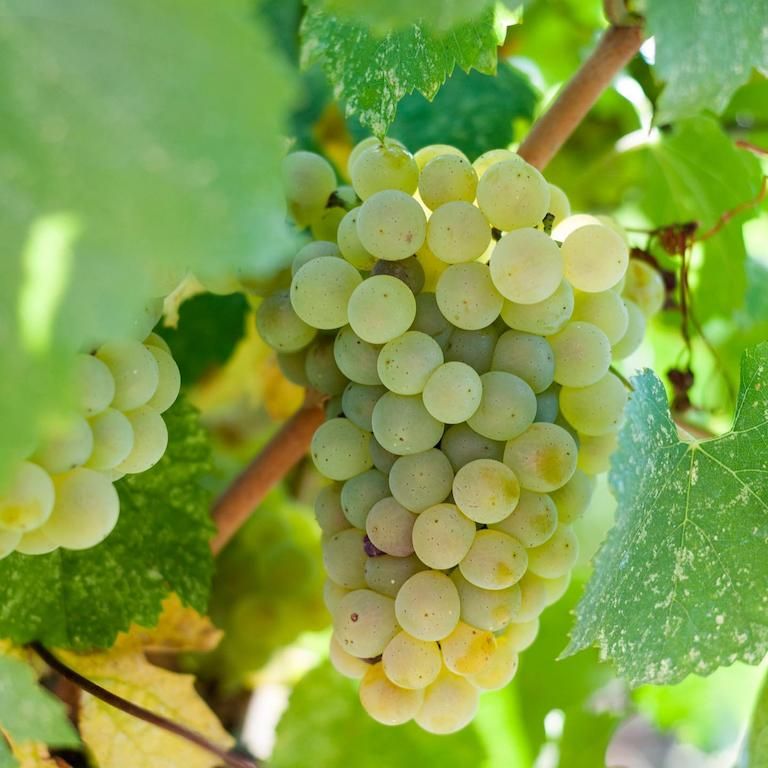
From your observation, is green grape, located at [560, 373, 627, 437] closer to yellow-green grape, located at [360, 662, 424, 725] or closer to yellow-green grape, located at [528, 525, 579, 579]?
yellow-green grape, located at [528, 525, 579, 579]

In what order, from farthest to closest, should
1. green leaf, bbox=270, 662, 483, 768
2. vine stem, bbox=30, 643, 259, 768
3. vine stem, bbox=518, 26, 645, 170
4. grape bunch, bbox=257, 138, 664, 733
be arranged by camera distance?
green leaf, bbox=270, 662, 483, 768
vine stem, bbox=518, 26, 645, 170
vine stem, bbox=30, 643, 259, 768
grape bunch, bbox=257, 138, 664, 733

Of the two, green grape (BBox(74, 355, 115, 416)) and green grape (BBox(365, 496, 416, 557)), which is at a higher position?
green grape (BBox(74, 355, 115, 416))

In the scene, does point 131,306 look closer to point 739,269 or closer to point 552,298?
point 552,298

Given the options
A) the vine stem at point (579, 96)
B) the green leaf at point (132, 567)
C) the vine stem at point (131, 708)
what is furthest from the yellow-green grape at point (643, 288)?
the vine stem at point (131, 708)

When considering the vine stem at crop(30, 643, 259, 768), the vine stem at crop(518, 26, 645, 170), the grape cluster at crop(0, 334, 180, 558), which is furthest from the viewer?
Answer: the vine stem at crop(518, 26, 645, 170)

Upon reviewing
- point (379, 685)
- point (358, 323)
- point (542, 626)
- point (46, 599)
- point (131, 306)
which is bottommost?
point (542, 626)

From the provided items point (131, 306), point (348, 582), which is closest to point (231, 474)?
point (348, 582)

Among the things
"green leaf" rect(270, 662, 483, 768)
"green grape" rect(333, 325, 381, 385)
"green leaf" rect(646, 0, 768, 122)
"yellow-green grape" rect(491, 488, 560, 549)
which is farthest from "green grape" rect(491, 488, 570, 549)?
"green leaf" rect(270, 662, 483, 768)
